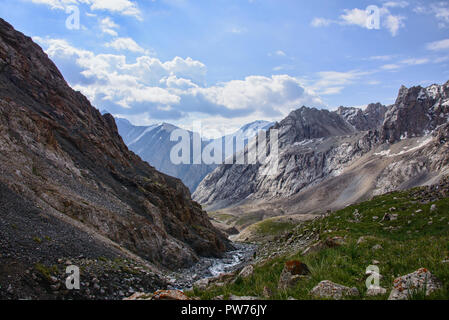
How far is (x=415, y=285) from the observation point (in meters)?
7.14

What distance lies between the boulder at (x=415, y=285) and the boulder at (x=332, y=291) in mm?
1173

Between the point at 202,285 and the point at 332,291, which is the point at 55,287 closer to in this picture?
the point at 202,285

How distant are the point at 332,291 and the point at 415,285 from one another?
203 cm

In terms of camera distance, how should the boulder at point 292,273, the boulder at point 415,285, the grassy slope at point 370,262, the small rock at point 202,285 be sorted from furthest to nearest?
the small rock at point 202,285, the boulder at point 292,273, the grassy slope at point 370,262, the boulder at point 415,285

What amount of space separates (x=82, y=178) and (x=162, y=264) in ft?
55.9

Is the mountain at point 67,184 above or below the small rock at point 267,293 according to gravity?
above

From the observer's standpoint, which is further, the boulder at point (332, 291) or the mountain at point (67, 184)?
the mountain at point (67, 184)

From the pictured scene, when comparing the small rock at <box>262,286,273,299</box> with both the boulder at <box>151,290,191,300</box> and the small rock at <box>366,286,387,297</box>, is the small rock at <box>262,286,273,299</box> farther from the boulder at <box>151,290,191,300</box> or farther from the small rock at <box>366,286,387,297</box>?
the small rock at <box>366,286,387,297</box>

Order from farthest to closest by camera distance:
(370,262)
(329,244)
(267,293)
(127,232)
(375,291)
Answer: (127,232) < (329,244) < (370,262) < (267,293) < (375,291)

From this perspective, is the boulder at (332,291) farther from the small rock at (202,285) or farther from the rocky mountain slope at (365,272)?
the small rock at (202,285)

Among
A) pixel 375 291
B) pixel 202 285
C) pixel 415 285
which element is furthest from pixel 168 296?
pixel 202 285

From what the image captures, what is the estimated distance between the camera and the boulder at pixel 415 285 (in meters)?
6.86

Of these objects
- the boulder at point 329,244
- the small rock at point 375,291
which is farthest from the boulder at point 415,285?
the boulder at point 329,244
